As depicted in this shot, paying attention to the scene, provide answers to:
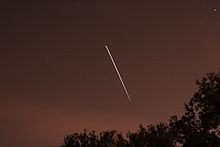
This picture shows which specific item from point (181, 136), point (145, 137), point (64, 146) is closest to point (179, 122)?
point (181, 136)

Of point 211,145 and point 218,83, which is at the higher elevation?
point 218,83

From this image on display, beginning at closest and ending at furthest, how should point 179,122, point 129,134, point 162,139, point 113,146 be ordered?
point 179,122 < point 162,139 < point 129,134 < point 113,146

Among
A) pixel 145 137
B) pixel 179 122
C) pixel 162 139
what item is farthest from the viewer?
pixel 145 137

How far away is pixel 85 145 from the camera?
77812mm

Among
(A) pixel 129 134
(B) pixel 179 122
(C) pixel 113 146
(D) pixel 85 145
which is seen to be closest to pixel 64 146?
(D) pixel 85 145

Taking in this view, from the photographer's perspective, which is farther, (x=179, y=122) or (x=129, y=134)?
(x=129, y=134)

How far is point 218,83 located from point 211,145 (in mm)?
5661

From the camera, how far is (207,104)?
49.8 metres

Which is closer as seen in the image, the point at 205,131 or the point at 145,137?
the point at 205,131

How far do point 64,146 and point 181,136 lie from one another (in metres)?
28.3

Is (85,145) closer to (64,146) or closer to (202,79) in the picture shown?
(64,146)

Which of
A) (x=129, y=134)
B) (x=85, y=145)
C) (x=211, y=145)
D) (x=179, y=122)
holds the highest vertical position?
(x=85, y=145)

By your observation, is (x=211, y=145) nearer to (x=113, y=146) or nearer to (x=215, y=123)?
(x=215, y=123)

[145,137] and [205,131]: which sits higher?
[145,137]
